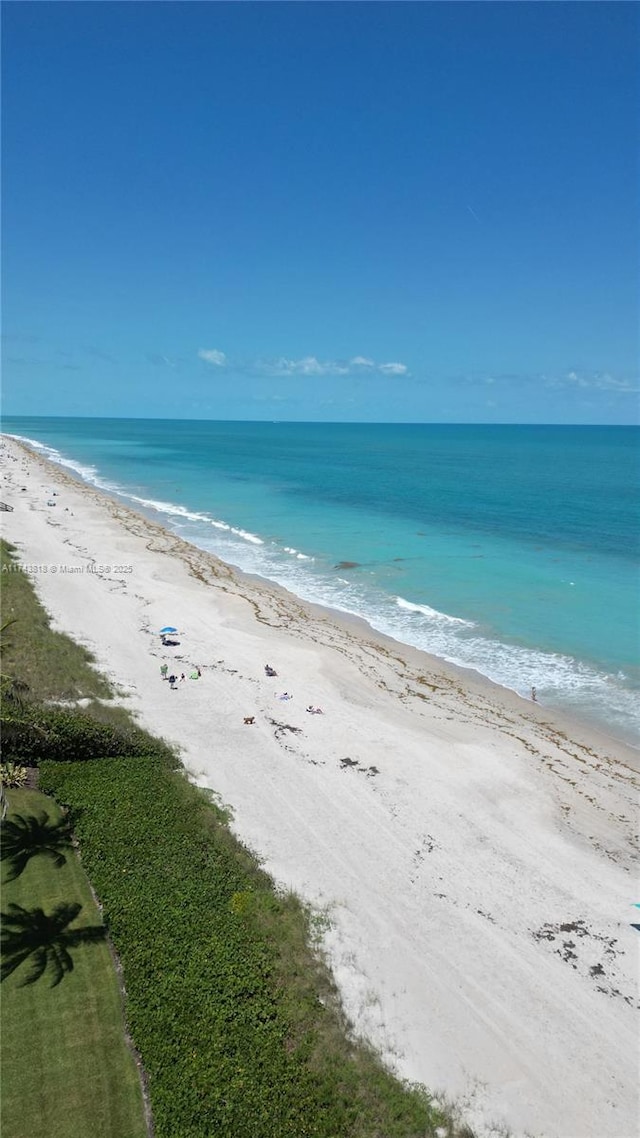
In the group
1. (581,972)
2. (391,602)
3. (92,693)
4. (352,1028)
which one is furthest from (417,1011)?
(391,602)

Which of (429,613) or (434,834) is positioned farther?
(429,613)

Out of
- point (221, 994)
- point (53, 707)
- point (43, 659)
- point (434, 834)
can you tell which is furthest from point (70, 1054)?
point (43, 659)

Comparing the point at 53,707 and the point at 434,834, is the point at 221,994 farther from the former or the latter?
the point at 53,707

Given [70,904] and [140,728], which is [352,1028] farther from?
[140,728]

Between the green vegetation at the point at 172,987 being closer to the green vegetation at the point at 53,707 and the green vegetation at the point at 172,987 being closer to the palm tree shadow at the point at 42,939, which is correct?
the palm tree shadow at the point at 42,939

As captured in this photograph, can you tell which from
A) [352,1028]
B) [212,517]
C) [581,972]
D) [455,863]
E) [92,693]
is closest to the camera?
[352,1028]

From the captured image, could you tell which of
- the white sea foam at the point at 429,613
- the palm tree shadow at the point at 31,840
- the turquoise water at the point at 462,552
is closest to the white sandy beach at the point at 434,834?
the turquoise water at the point at 462,552
